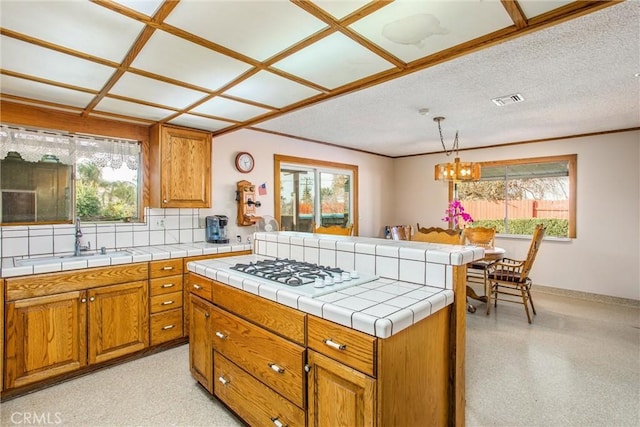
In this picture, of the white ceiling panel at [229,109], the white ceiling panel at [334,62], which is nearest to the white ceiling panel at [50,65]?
the white ceiling panel at [229,109]

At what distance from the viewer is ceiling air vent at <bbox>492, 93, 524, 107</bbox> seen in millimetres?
2950

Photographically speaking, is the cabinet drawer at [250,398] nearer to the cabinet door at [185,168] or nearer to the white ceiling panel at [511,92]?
the cabinet door at [185,168]

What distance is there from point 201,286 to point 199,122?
1798mm

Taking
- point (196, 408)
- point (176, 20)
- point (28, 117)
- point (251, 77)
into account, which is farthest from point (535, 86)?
point (28, 117)

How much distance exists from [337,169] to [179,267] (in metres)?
3.16

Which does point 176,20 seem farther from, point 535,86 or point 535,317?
point 535,317

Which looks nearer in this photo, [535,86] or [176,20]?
[176,20]

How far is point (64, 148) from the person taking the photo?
2.98 m

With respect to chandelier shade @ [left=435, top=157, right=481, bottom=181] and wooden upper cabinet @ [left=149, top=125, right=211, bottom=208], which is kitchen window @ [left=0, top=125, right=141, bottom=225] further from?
chandelier shade @ [left=435, top=157, right=481, bottom=181]

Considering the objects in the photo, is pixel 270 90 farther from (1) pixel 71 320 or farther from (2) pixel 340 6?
(1) pixel 71 320

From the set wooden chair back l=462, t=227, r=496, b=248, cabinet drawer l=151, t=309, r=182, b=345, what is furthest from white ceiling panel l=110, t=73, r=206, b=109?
wooden chair back l=462, t=227, r=496, b=248

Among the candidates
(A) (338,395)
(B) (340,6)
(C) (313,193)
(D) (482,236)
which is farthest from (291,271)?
(D) (482,236)

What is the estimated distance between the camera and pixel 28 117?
2756 millimetres

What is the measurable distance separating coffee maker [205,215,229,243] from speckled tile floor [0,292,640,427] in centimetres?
114
